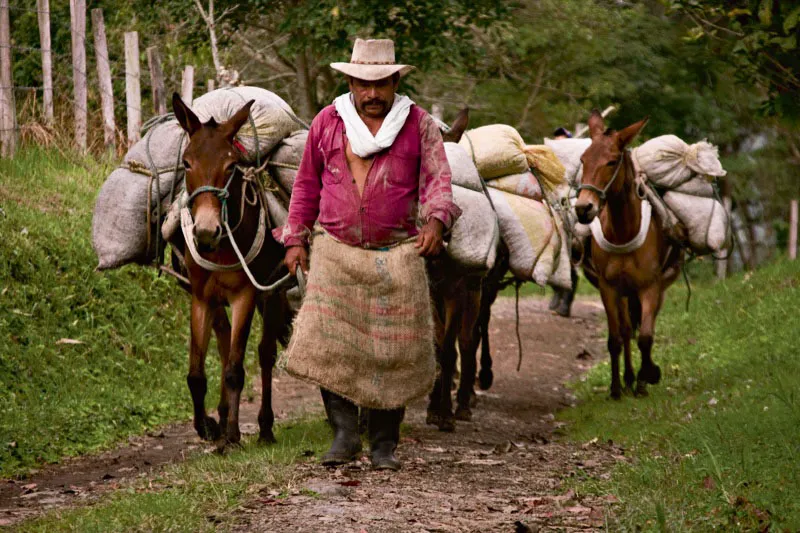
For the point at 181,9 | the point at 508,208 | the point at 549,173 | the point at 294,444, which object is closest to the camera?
the point at 294,444

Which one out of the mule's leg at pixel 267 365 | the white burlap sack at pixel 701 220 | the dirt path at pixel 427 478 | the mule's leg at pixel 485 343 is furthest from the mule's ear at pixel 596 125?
the mule's leg at pixel 267 365

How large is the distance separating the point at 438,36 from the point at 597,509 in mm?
10102

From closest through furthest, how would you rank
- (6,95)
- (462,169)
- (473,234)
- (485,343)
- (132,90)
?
1. (473,234)
2. (462,169)
3. (485,343)
4. (6,95)
5. (132,90)

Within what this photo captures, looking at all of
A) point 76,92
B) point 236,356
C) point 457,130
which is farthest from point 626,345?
point 76,92

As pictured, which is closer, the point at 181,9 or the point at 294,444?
the point at 294,444

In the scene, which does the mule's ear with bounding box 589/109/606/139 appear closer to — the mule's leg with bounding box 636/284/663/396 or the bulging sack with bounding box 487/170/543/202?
the bulging sack with bounding box 487/170/543/202

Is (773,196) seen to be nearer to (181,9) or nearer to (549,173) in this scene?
(181,9)

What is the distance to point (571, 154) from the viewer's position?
470 inches

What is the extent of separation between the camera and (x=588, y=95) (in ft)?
84.2

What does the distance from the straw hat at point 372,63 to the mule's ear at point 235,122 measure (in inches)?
43.7

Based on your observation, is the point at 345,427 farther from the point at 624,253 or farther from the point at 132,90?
the point at 132,90

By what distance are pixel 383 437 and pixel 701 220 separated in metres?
5.58

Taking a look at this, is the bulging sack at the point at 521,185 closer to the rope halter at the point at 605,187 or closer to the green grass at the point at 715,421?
the rope halter at the point at 605,187

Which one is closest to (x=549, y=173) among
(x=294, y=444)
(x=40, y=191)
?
(x=294, y=444)
